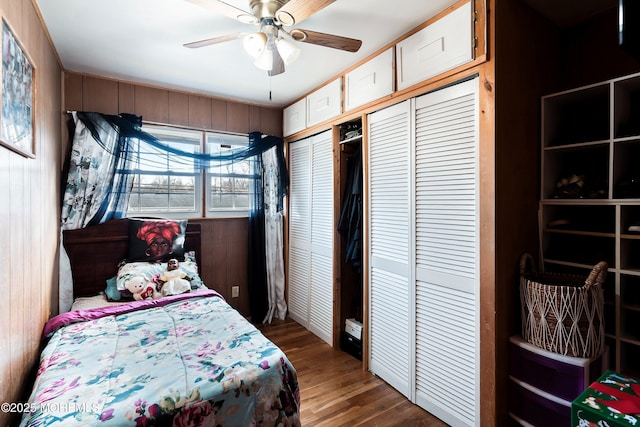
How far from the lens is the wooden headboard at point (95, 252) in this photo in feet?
8.59

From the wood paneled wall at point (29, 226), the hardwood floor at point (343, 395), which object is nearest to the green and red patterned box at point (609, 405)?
the hardwood floor at point (343, 395)

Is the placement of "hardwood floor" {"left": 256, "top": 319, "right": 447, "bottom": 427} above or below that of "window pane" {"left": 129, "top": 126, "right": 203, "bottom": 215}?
below

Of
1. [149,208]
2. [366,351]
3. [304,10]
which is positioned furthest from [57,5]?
[366,351]

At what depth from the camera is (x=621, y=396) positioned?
3.56 ft

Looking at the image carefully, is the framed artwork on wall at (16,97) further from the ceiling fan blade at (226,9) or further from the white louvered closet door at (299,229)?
the white louvered closet door at (299,229)

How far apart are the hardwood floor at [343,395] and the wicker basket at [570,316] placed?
→ 2.90 ft

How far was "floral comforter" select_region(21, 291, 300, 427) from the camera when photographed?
3.88 ft

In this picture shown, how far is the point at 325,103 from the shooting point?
2920 mm

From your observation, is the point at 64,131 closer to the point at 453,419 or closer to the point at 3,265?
the point at 3,265

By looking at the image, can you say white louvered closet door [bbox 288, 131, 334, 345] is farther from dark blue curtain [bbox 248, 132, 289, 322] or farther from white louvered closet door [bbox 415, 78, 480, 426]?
white louvered closet door [bbox 415, 78, 480, 426]

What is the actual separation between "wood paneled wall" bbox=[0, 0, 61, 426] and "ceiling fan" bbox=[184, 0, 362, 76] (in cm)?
92

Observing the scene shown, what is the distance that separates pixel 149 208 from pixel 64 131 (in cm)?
91

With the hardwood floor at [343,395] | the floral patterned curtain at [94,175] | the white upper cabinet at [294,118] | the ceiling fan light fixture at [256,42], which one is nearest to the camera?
the ceiling fan light fixture at [256,42]

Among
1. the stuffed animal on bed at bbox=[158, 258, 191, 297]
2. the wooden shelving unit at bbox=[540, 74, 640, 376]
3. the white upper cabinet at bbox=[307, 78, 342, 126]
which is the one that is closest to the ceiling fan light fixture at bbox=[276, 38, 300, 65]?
the white upper cabinet at bbox=[307, 78, 342, 126]
